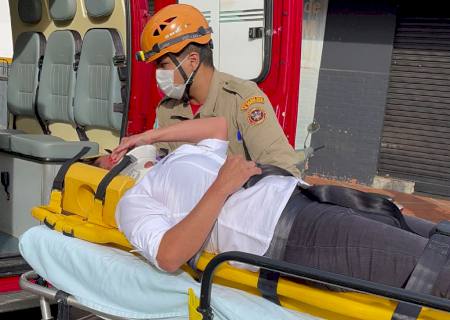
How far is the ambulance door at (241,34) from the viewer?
150 inches

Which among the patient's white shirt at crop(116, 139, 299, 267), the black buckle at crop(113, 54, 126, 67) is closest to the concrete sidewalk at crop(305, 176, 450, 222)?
the black buckle at crop(113, 54, 126, 67)

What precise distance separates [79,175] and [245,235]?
972 mm

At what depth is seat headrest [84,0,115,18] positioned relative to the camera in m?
4.43

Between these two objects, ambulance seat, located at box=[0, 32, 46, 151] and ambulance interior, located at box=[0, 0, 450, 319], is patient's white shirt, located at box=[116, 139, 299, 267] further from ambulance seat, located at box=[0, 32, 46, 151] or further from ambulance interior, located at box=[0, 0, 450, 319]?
ambulance seat, located at box=[0, 32, 46, 151]

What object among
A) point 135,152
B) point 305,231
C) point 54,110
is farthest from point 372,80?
point 305,231

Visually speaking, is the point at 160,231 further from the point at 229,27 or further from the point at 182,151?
the point at 229,27

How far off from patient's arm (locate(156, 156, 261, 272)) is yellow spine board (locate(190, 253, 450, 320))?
0.47 feet

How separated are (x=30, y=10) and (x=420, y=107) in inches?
230

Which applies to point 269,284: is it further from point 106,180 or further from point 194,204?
point 106,180

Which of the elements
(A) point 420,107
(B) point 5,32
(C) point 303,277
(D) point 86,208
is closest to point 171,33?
(D) point 86,208

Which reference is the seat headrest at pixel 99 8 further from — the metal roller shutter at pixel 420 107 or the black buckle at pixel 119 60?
the metal roller shutter at pixel 420 107

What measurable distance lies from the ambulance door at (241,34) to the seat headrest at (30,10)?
1.57m

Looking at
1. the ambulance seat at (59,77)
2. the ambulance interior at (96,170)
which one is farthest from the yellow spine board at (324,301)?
the ambulance seat at (59,77)

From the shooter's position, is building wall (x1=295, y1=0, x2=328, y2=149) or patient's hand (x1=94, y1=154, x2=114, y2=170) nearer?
patient's hand (x1=94, y1=154, x2=114, y2=170)
